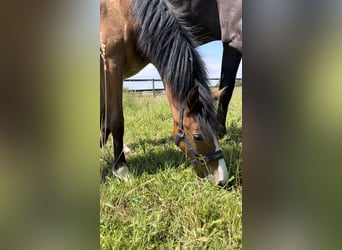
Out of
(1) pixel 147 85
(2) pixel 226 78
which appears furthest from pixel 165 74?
(2) pixel 226 78

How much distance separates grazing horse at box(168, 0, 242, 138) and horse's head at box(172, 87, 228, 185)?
0.19 feet

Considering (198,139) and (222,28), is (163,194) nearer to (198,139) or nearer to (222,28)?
(198,139)

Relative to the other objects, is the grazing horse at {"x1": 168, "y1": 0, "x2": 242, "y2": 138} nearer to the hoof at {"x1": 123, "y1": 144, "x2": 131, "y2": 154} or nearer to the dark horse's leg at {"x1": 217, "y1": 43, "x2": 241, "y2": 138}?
the dark horse's leg at {"x1": 217, "y1": 43, "x2": 241, "y2": 138}

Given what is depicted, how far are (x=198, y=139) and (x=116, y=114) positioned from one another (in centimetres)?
33

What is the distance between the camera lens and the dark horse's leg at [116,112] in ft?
3.79

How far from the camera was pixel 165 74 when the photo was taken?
3.89 ft

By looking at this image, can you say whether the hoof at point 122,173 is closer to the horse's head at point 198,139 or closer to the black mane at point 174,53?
the horse's head at point 198,139

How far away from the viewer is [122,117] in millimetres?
1157

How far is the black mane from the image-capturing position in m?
1.17
